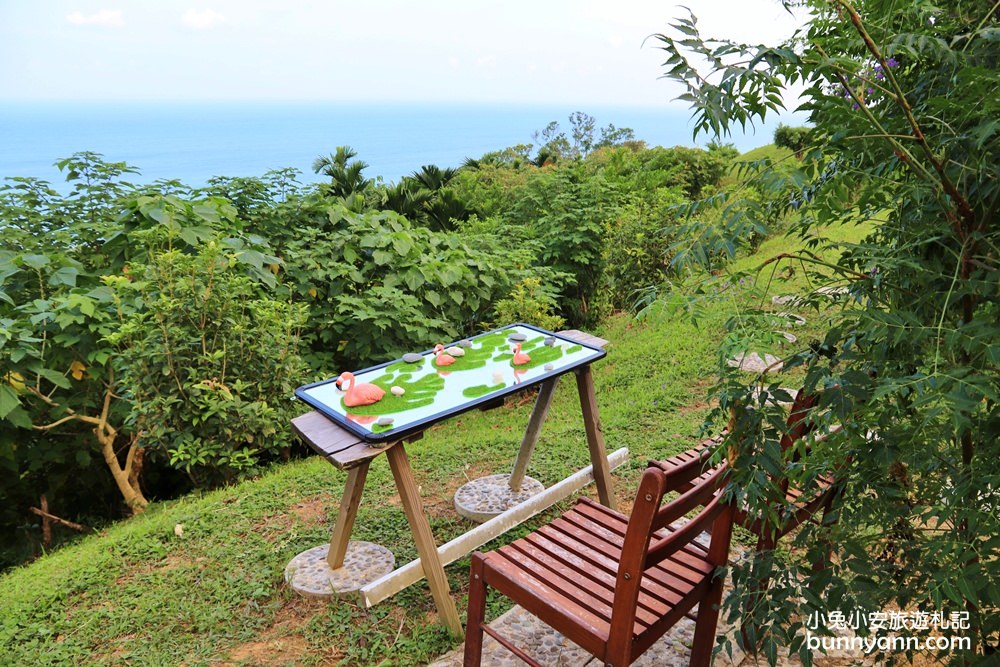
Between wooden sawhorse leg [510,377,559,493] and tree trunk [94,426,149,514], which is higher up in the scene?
wooden sawhorse leg [510,377,559,493]

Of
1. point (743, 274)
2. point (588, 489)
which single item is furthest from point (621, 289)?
point (743, 274)

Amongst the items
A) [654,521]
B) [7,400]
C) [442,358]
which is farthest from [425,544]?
[7,400]

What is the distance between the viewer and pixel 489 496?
3645mm

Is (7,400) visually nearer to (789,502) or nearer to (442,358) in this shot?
(442,358)

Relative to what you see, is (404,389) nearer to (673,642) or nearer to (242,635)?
(242,635)

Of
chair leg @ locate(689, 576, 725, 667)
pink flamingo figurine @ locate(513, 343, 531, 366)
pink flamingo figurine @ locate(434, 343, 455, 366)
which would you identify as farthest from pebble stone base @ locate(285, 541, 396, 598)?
chair leg @ locate(689, 576, 725, 667)

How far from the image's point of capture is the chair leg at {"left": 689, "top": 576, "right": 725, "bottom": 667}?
2051mm

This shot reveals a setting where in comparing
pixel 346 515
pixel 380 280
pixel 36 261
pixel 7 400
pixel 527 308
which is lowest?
pixel 346 515

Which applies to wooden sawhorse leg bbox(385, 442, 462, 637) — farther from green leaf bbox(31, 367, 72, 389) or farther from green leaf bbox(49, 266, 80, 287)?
green leaf bbox(49, 266, 80, 287)

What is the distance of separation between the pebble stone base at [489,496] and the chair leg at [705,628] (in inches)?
59.2

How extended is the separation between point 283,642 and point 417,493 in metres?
0.82

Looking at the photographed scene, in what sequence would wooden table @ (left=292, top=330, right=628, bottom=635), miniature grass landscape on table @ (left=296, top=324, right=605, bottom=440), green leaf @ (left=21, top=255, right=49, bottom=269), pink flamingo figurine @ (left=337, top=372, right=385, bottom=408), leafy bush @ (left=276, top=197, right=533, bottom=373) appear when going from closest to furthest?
1. wooden table @ (left=292, top=330, right=628, bottom=635)
2. miniature grass landscape on table @ (left=296, top=324, right=605, bottom=440)
3. pink flamingo figurine @ (left=337, top=372, right=385, bottom=408)
4. green leaf @ (left=21, top=255, right=49, bottom=269)
5. leafy bush @ (left=276, top=197, right=533, bottom=373)

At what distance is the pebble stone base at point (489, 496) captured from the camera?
348 cm

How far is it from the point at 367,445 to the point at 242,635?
1.03 m
